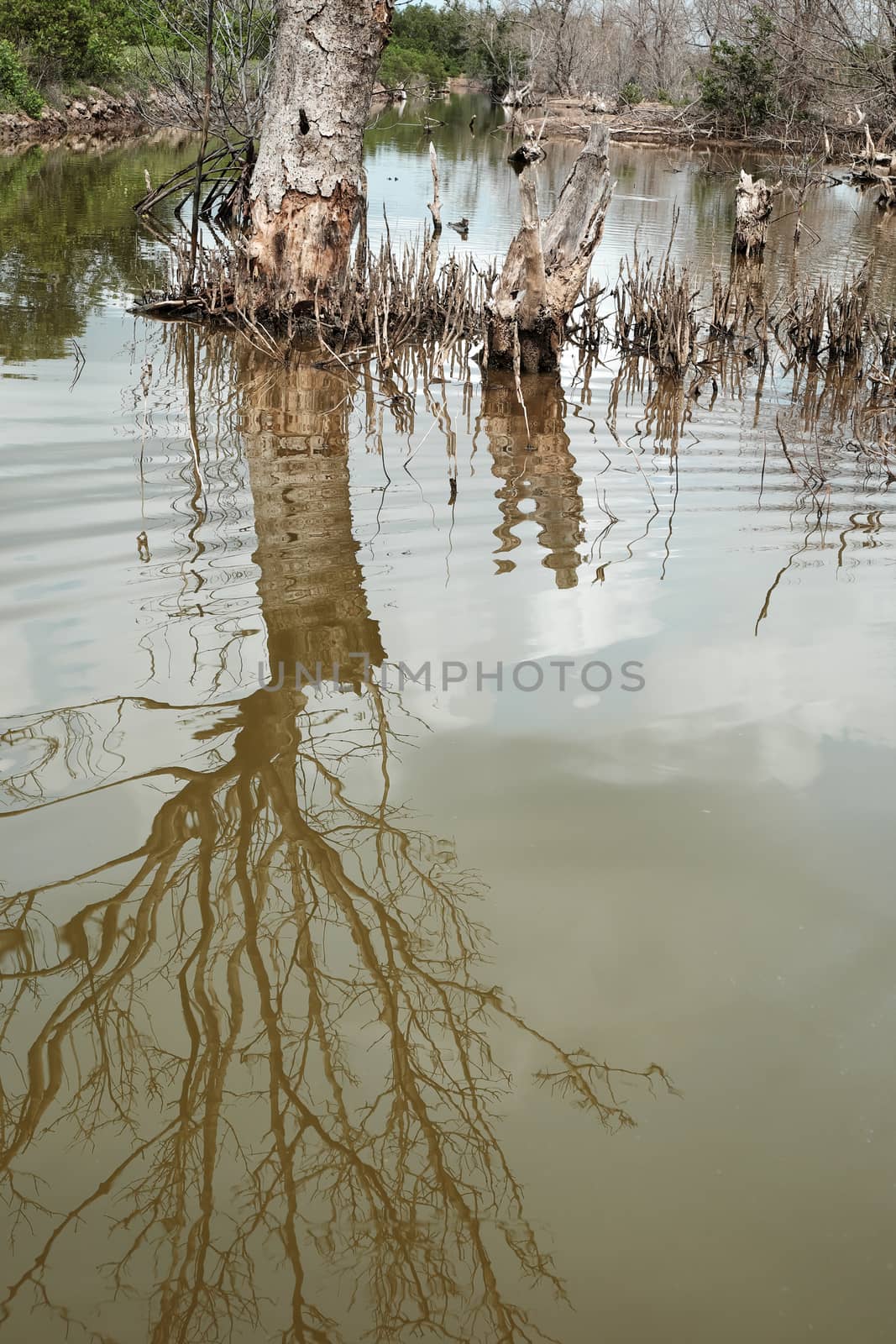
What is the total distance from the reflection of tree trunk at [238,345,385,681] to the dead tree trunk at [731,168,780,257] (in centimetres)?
767

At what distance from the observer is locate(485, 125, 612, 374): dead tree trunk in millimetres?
7277

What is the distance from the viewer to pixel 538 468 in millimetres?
5395

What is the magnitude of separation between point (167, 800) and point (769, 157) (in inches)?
1101

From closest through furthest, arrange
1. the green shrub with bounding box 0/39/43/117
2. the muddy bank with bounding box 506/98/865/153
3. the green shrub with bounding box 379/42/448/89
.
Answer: the green shrub with bounding box 0/39/43/117 < the muddy bank with bounding box 506/98/865/153 < the green shrub with bounding box 379/42/448/89

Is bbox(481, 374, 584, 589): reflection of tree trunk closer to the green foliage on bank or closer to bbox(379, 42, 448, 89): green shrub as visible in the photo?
bbox(379, 42, 448, 89): green shrub

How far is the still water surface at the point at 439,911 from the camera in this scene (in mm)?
1669

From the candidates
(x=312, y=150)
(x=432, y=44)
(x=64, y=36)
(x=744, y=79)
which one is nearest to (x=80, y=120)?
(x=64, y=36)

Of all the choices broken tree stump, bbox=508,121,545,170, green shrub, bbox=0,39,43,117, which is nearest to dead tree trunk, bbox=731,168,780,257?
broken tree stump, bbox=508,121,545,170

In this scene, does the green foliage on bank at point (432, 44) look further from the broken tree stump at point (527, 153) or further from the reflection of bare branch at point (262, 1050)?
the reflection of bare branch at point (262, 1050)

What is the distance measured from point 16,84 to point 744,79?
56.9 ft

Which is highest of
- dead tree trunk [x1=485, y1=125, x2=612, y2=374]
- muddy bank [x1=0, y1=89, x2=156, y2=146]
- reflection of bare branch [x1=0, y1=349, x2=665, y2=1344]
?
muddy bank [x1=0, y1=89, x2=156, y2=146]

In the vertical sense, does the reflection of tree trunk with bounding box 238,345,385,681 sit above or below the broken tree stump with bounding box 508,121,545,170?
below

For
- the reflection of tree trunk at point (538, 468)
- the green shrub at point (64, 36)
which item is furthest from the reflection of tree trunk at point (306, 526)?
the green shrub at point (64, 36)

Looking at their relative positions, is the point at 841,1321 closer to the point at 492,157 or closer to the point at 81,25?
the point at 492,157
